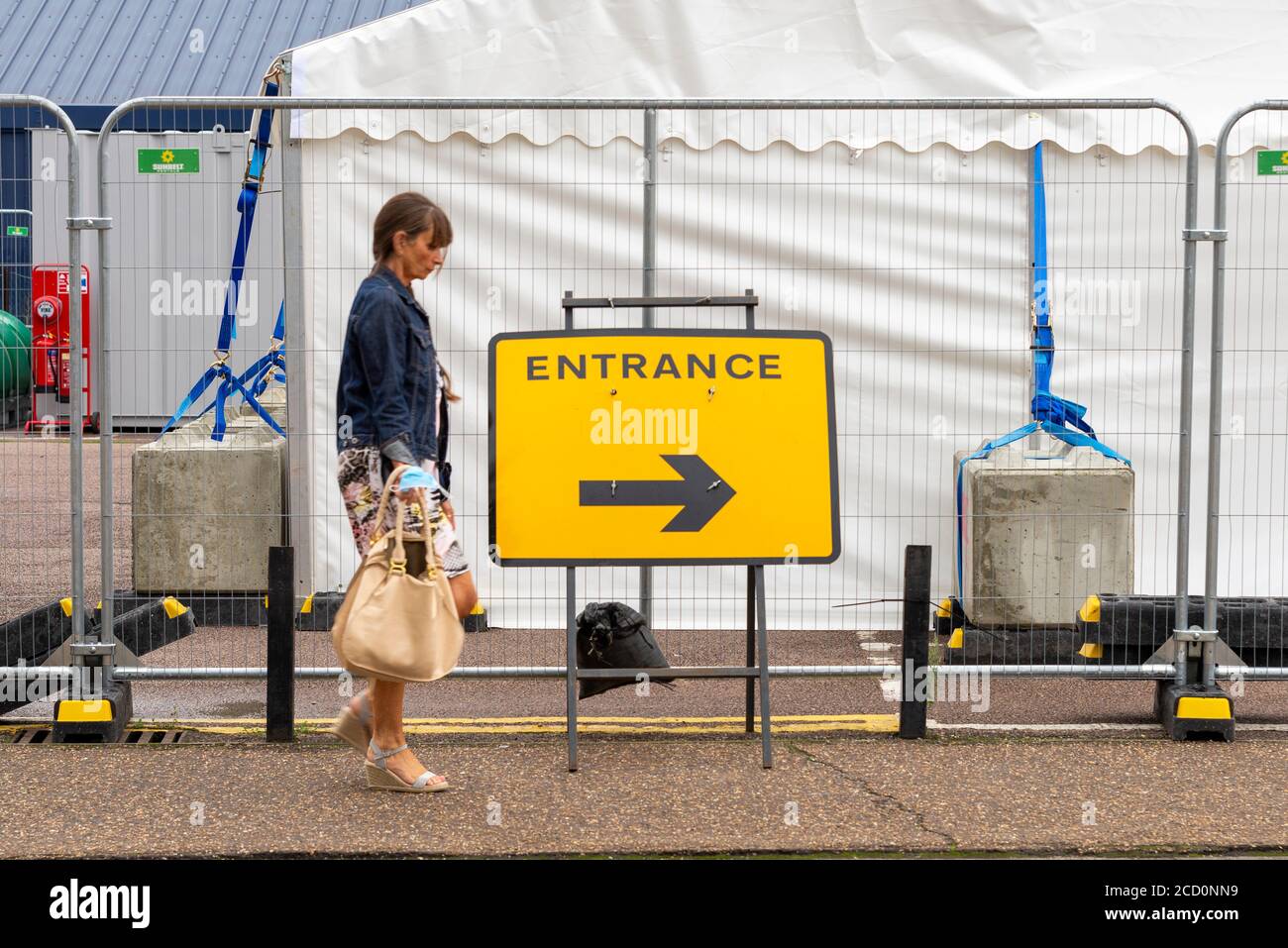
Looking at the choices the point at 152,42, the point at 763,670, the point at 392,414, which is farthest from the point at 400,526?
the point at 152,42

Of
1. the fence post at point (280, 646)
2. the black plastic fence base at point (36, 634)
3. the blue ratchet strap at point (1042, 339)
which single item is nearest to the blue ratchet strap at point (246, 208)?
the black plastic fence base at point (36, 634)

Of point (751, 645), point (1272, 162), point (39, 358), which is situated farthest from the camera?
point (39, 358)

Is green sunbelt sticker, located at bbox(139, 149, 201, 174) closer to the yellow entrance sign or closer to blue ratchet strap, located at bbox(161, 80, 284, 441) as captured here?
blue ratchet strap, located at bbox(161, 80, 284, 441)

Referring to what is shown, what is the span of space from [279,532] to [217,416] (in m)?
0.88

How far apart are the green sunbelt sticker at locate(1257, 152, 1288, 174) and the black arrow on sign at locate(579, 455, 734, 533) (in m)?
2.63

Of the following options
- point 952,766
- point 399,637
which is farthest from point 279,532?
point 952,766

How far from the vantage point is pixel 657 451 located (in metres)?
5.93

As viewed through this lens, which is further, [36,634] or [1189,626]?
[36,634]

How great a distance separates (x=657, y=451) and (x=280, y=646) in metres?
1.64

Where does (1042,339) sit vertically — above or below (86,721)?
above

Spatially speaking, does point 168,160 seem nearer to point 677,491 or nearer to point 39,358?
point 39,358

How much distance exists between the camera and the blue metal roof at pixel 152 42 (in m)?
22.2

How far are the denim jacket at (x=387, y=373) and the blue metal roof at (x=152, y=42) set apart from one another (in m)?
17.6

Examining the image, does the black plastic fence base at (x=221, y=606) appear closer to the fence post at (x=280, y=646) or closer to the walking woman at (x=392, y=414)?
the fence post at (x=280, y=646)
